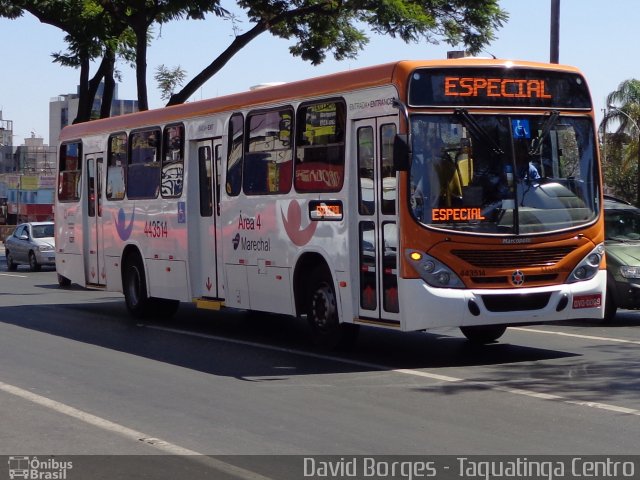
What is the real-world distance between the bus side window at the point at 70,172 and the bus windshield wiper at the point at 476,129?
9.95 m

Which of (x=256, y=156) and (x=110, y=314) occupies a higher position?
(x=256, y=156)

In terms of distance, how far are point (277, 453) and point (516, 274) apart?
4.73 m

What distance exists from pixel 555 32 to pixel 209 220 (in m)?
8.84

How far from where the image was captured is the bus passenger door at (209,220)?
15.6 m

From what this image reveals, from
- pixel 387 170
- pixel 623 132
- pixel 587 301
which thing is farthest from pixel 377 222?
pixel 623 132

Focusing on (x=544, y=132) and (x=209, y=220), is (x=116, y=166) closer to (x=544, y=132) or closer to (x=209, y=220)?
(x=209, y=220)

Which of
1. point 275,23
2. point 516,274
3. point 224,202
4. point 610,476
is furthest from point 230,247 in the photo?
point 275,23

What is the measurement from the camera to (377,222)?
475 inches

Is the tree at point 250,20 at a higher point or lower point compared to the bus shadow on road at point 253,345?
higher

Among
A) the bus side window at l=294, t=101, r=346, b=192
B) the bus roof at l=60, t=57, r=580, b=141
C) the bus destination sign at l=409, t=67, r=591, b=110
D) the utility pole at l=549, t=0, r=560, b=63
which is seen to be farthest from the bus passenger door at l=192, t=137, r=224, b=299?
the utility pole at l=549, t=0, r=560, b=63

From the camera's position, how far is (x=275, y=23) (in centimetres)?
3241

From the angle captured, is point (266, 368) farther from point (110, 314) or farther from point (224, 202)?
point (110, 314)

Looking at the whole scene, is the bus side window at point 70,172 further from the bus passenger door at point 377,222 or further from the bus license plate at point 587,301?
the bus license plate at point 587,301

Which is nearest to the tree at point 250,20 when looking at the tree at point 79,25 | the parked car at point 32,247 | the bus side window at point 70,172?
the tree at point 79,25
